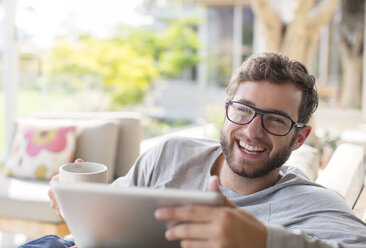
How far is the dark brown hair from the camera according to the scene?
4.17 feet

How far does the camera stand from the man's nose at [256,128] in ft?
4.15

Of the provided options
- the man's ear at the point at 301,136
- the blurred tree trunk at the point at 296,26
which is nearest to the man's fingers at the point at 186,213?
the man's ear at the point at 301,136

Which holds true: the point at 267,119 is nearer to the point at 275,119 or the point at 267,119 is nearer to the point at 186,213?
the point at 275,119

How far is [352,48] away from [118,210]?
9601 millimetres

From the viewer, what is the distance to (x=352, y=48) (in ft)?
31.0

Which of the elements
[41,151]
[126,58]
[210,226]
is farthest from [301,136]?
[126,58]

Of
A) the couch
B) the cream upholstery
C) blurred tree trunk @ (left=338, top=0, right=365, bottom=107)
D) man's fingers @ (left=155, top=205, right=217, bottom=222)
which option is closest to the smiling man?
man's fingers @ (left=155, top=205, right=217, bottom=222)

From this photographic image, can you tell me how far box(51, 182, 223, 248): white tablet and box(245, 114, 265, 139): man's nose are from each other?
494 millimetres

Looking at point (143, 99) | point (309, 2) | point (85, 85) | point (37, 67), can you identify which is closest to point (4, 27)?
point (37, 67)

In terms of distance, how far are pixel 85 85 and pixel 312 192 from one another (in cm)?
641

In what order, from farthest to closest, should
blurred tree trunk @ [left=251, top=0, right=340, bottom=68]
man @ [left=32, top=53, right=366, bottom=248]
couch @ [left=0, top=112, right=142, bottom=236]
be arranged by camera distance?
blurred tree trunk @ [left=251, top=0, right=340, bottom=68] → couch @ [left=0, top=112, right=142, bottom=236] → man @ [left=32, top=53, right=366, bottom=248]

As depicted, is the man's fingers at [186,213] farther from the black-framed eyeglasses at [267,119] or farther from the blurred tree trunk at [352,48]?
Answer: the blurred tree trunk at [352,48]

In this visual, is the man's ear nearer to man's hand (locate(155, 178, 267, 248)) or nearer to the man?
the man

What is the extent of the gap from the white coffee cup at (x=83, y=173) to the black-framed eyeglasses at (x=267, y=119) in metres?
0.45
